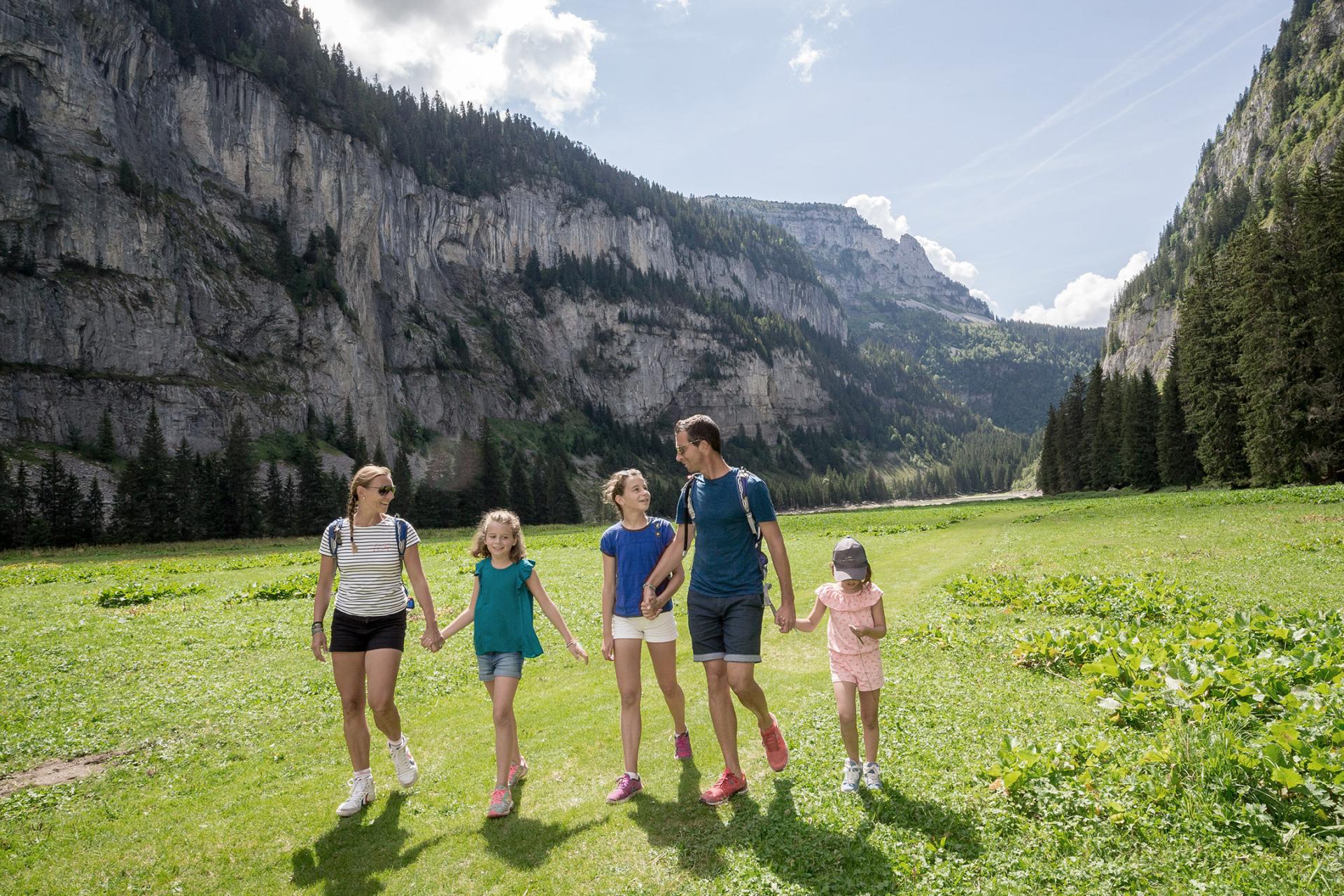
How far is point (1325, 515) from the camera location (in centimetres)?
2373

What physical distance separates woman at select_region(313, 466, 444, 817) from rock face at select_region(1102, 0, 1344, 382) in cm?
16742

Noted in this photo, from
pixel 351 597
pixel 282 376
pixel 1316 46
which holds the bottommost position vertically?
pixel 351 597

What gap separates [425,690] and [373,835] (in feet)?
18.0

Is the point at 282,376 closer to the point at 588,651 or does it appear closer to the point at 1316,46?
the point at 588,651

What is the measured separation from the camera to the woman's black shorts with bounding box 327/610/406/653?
748cm

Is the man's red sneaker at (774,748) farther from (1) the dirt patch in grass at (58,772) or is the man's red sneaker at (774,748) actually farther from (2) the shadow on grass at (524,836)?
(1) the dirt patch in grass at (58,772)

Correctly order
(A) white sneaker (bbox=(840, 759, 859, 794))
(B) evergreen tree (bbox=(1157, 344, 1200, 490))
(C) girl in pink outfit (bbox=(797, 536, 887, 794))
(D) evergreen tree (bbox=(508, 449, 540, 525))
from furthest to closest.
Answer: (D) evergreen tree (bbox=(508, 449, 540, 525))
(B) evergreen tree (bbox=(1157, 344, 1200, 490))
(C) girl in pink outfit (bbox=(797, 536, 887, 794))
(A) white sneaker (bbox=(840, 759, 859, 794))

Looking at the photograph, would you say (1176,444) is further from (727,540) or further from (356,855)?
(356,855)

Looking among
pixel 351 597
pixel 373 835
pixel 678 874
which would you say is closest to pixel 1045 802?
pixel 678 874

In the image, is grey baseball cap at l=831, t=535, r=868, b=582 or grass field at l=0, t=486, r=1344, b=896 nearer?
grass field at l=0, t=486, r=1344, b=896

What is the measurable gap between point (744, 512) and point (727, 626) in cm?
124

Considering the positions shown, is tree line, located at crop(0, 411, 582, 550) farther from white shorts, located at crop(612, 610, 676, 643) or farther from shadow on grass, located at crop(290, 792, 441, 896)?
white shorts, located at crop(612, 610, 676, 643)

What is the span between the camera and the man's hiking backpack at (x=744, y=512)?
6.90 meters

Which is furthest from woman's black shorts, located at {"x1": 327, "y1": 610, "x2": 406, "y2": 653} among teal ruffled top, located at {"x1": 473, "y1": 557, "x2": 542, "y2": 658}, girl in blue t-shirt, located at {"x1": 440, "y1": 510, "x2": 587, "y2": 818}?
teal ruffled top, located at {"x1": 473, "y1": 557, "x2": 542, "y2": 658}
